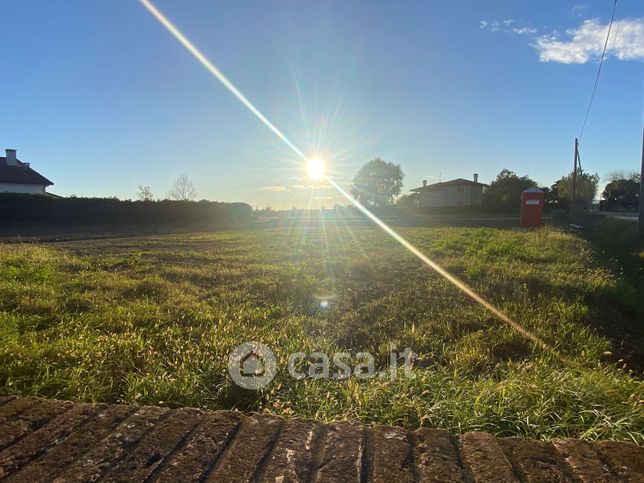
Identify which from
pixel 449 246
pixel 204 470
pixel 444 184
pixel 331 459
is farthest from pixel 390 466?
pixel 444 184

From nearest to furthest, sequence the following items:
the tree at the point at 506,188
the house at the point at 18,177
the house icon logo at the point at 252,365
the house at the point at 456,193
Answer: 1. the house icon logo at the point at 252,365
2. the house at the point at 18,177
3. the tree at the point at 506,188
4. the house at the point at 456,193

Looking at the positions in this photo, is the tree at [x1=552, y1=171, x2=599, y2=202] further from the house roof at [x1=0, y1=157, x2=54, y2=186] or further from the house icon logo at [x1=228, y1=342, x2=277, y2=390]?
the house roof at [x1=0, y1=157, x2=54, y2=186]

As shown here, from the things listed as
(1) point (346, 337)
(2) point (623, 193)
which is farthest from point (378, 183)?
(1) point (346, 337)

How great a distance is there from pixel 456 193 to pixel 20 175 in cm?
4999

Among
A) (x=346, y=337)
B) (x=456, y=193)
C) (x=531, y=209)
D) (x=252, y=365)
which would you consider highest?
(x=456, y=193)

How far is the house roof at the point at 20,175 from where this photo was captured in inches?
1476

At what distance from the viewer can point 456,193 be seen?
174 feet

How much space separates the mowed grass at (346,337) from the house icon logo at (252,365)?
55 mm

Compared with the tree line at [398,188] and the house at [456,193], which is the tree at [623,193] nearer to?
the tree line at [398,188]

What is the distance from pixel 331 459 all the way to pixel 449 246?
29.4 feet
